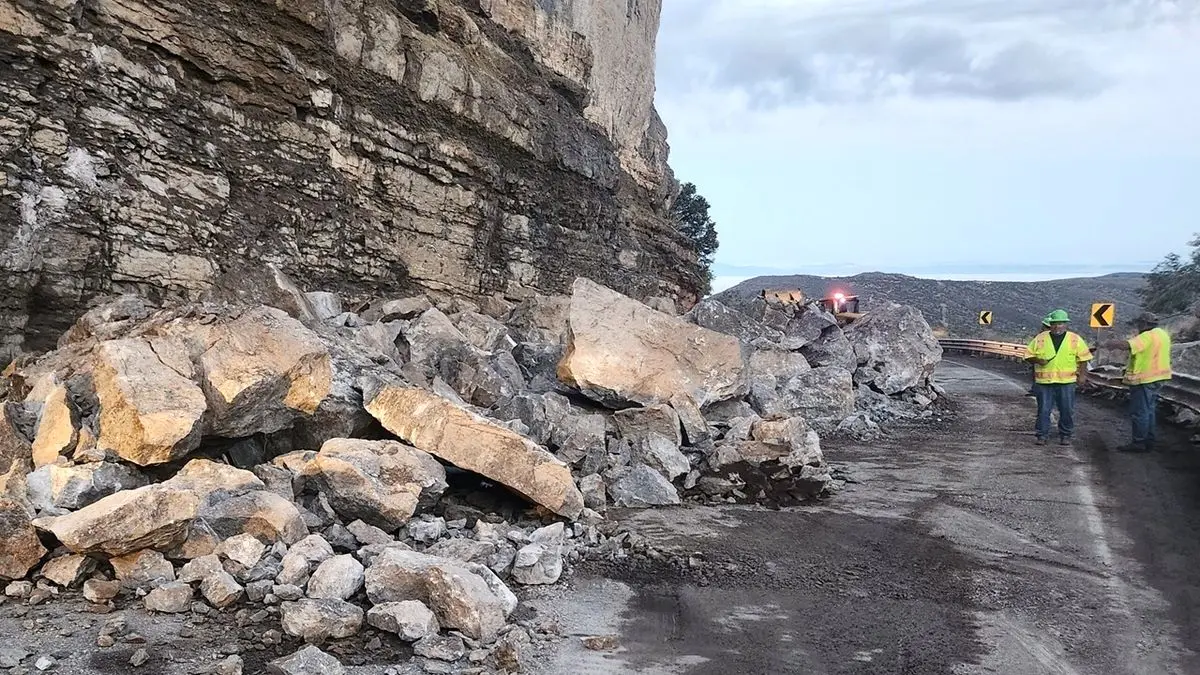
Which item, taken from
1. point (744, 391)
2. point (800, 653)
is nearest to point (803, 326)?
point (744, 391)

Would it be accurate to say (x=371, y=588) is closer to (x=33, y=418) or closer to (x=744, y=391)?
(x=33, y=418)

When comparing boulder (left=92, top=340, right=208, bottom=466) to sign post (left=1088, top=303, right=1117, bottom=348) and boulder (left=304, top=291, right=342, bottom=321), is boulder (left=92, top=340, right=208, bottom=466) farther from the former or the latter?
sign post (left=1088, top=303, right=1117, bottom=348)

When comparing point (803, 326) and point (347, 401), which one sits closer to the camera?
point (347, 401)

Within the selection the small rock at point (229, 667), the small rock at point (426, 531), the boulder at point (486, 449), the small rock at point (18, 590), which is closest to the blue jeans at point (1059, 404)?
the boulder at point (486, 449)

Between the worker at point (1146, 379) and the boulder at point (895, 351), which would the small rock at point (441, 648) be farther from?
the boulder at point (895, 351)

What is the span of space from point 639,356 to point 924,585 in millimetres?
4148

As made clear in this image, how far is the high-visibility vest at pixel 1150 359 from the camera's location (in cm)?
813

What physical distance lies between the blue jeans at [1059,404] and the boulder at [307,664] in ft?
28.0

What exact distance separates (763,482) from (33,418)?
550 cm

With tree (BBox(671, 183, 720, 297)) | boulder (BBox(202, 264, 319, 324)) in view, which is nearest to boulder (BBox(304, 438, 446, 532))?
boulder (BBox(202, 264, 319, 324))

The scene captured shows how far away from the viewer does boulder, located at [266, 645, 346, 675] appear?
10.0ft

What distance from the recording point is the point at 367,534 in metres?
4.56

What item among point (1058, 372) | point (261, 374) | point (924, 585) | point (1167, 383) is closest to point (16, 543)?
point (261, 374)

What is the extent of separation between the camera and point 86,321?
254 inches
